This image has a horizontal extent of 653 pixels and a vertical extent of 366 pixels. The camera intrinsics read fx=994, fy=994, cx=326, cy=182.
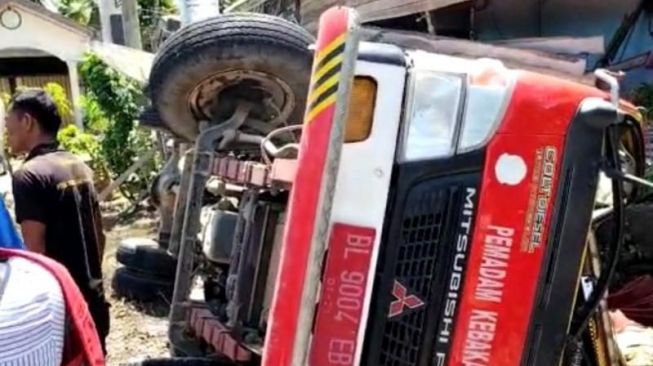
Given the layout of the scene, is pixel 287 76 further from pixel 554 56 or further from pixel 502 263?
pixel 554 56

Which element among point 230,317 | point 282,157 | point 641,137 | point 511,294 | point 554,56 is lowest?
point 230,317

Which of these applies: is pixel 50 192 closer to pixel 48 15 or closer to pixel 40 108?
pixel 40 108

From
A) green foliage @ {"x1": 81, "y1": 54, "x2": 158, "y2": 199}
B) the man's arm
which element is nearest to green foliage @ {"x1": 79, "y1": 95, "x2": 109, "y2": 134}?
green foliage @ {"x1": 81, "y1": 54, "x2": 158, "y2": 199}

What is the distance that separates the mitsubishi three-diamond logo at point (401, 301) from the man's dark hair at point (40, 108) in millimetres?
1772

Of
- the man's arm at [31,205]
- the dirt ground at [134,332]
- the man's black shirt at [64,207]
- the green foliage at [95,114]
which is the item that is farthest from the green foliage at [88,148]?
the man's arm at [31,205]

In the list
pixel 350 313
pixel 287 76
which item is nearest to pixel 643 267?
pixel 287 76

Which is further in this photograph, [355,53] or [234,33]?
[234,33]

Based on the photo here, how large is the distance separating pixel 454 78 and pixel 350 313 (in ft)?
2.30

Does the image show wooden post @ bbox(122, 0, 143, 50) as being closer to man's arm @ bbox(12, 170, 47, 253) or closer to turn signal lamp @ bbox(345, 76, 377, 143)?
man's arm @ bbox(12, 170, 47, 253)

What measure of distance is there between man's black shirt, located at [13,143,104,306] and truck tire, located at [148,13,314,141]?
25.0 inches

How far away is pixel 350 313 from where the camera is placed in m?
2.69

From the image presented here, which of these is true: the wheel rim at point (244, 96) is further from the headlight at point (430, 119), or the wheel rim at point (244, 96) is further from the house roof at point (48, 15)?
the house roof at point (48, 15)

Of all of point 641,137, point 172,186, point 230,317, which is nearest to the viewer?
point 641,137

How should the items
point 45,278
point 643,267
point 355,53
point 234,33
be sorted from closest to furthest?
point 45,278 < point 355,53 < point 234,33 < point 643,267
